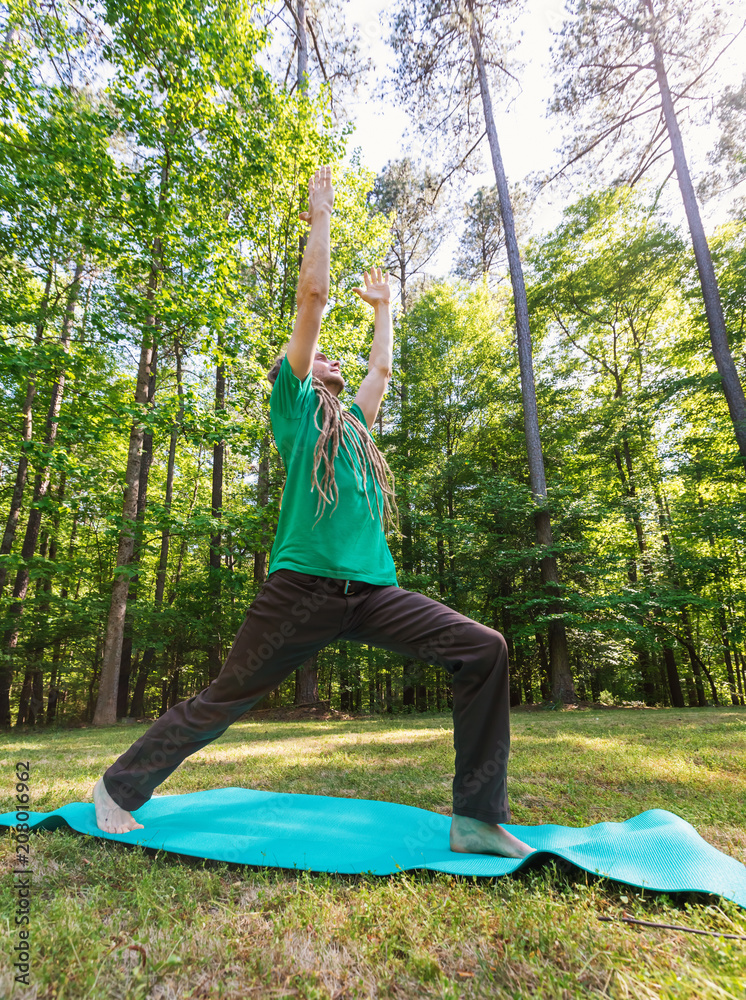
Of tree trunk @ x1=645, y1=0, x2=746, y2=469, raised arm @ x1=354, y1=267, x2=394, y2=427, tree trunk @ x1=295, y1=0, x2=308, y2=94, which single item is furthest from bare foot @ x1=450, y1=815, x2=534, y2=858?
tree trunk @ x1=295, y1=0, x2=308, y2=94

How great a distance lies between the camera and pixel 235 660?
205 cm

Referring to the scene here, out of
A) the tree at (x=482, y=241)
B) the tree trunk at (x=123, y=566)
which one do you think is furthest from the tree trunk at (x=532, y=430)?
the tree trunk at (x=123, y=566)

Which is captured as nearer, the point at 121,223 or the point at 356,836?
the point at 356,836

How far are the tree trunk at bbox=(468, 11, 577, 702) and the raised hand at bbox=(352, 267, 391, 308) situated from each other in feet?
31.2

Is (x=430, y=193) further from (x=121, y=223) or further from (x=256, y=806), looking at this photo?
(x=256, y=806)

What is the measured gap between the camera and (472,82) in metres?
14.6

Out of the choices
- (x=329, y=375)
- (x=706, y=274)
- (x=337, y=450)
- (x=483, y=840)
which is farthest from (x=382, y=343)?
(x=706, y=274)

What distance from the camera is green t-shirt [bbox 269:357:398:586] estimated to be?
2125mm

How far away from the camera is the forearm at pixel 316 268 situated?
6.98ft

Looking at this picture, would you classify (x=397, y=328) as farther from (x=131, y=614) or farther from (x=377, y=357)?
(x=377, y=357)

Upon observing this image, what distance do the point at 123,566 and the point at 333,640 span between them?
9.84m

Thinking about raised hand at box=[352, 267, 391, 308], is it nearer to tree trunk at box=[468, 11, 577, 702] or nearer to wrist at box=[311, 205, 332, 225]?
wrist at box=[311, 205, 332, 225]

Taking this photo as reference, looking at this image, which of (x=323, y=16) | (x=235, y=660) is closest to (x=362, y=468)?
(x=235, y=660)

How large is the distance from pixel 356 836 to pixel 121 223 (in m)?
11.4
